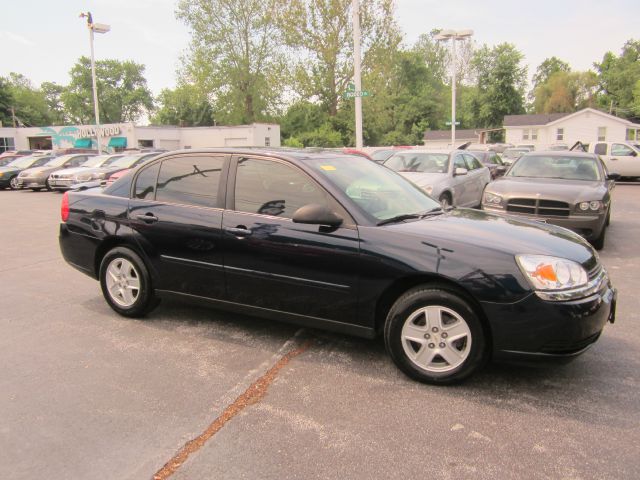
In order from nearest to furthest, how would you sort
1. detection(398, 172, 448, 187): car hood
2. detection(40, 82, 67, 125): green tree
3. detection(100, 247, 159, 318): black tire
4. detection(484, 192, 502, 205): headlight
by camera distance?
detection(100, 247, 159, 318): black tire, detection(484, 192, 502, 205): headlight, detection(398, 172, 448, 187): car hood, detection(40, 82, 67, 125): green tree

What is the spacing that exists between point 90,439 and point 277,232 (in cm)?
184

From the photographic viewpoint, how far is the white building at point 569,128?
54.2 metres

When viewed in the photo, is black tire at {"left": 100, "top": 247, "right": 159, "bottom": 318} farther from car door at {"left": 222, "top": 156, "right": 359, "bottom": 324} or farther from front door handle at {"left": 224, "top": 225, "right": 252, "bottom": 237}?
front door handle at {"left": 224, "top": 225, "right": 252, "bottom": 237}

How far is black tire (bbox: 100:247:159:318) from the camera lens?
464 centimetres

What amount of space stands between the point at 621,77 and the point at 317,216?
97052 millimetres

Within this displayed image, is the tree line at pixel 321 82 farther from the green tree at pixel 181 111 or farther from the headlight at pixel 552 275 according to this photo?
the headlight at pixel 552 275

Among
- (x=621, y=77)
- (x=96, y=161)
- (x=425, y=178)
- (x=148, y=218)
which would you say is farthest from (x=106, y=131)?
(x=621, y=77)

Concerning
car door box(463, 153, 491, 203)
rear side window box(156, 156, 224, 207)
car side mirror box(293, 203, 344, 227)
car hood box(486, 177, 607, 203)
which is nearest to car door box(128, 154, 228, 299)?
rear side window box(156, 156, 224, 207)

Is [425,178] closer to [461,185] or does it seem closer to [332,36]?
[461,185]

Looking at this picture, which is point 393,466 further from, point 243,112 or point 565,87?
point 565,87

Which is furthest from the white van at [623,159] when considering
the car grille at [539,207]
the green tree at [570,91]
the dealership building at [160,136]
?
the green tree at [570,91]

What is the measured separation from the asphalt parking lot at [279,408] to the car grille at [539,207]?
2949 mm

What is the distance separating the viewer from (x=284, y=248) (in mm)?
3781

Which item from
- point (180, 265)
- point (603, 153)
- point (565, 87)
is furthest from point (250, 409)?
point (565, 87)
